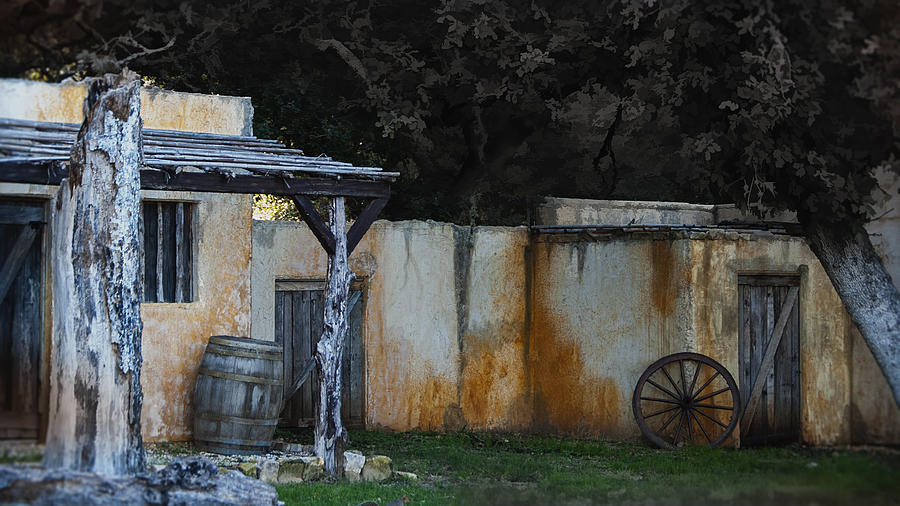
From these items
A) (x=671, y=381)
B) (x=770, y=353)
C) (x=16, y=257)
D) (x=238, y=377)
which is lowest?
(x=671, y=381)

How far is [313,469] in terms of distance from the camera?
913 centimetres

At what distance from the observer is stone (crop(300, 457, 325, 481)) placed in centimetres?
909

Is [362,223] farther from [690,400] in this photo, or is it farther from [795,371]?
[795,371]

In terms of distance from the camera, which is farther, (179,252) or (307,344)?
(307,344)

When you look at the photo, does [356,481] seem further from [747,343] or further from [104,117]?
[747,343]

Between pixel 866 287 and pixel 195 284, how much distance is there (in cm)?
637

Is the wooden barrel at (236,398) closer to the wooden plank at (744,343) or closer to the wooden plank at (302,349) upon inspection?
the wooden plank at (302,349)

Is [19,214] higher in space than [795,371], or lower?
higher

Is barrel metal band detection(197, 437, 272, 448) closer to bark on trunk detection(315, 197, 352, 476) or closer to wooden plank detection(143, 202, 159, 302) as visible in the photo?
bark on trunk detection(315, 197, 352, 476)

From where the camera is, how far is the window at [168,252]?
10.6 m

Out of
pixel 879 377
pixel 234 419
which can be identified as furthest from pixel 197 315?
pixel 879 377

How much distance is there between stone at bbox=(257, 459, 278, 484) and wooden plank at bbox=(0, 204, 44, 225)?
3.20m

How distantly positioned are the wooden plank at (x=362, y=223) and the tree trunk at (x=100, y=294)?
10.1 feet

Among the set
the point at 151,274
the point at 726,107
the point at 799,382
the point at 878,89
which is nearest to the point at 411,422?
the point at 151,274
